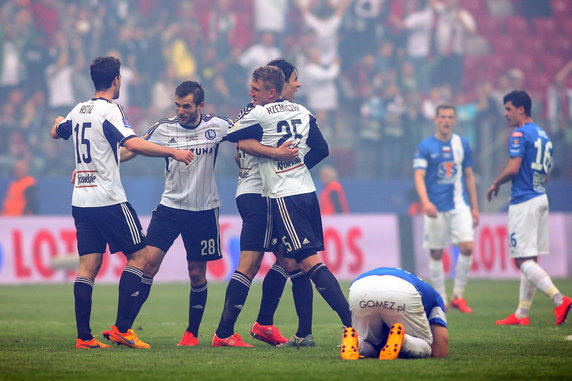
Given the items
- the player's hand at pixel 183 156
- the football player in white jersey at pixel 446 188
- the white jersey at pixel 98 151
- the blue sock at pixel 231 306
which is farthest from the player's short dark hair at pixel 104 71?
the football player in white jersey at pixel 446 188

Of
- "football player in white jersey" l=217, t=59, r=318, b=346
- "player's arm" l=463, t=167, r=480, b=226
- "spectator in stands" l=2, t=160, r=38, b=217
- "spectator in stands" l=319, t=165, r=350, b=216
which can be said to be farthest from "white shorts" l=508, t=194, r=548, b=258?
"spectator in stands" l=2, t=160, r=38, b=217

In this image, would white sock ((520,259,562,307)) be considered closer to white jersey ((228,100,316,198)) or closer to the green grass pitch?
the green grass pitch

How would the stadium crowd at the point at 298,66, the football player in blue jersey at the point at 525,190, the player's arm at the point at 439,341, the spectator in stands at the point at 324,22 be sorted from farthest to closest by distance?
the spectator in stands at the point at 324,22
the stadium crowd at the point at 298,66
the football player in blue jersey at the point at 525,190
the player's arm at the point at 439,341

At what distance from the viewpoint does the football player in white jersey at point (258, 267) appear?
8.73 m

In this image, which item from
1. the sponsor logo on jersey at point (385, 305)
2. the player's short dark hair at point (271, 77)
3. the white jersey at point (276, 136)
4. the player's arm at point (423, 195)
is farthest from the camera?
the player's arm at point (423, 195)

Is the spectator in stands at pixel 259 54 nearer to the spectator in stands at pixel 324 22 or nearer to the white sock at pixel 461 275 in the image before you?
the spectator in stands at pixel 324 22

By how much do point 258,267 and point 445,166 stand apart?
557 cm

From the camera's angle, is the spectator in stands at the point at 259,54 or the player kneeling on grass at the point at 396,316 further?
the spectator in stands at the point at 259,54

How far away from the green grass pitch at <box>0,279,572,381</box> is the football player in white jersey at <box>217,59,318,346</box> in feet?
0.70

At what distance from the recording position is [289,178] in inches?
338

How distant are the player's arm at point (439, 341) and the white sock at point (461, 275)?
19.1 ft

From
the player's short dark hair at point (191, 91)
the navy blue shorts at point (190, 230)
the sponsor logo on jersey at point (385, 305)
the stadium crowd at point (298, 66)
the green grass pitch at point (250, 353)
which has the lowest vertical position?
the green grass pitch at point (250, 353)

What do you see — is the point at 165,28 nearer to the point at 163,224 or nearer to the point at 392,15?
the point at 392,15

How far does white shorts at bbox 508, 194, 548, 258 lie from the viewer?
11234 mm
